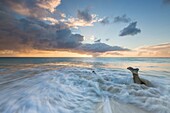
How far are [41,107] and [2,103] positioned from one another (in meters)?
1.33

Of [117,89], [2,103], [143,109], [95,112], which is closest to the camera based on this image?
[95,112]

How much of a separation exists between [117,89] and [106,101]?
142 centimetres

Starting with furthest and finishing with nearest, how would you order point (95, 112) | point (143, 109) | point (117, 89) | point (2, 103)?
point (117, 89) → point (2, 103) → point (143, 109) → point (95, 112)

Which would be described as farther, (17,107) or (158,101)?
(158,101)

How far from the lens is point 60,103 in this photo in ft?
13.1

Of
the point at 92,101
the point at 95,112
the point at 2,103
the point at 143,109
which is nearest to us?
the point at 95,112

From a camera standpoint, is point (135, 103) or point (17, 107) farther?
point (135, 103)

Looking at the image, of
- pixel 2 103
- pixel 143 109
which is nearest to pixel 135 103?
pixel 143 109

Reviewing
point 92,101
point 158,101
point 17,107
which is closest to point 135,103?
point 158,101

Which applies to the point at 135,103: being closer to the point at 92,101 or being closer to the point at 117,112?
the point at 117,112

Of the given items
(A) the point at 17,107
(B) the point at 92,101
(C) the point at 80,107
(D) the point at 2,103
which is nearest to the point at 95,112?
(C) the point at 80,107

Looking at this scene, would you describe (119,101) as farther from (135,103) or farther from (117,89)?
(117,89)

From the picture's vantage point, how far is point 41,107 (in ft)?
11.6

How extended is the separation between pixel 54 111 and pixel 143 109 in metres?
2.41
